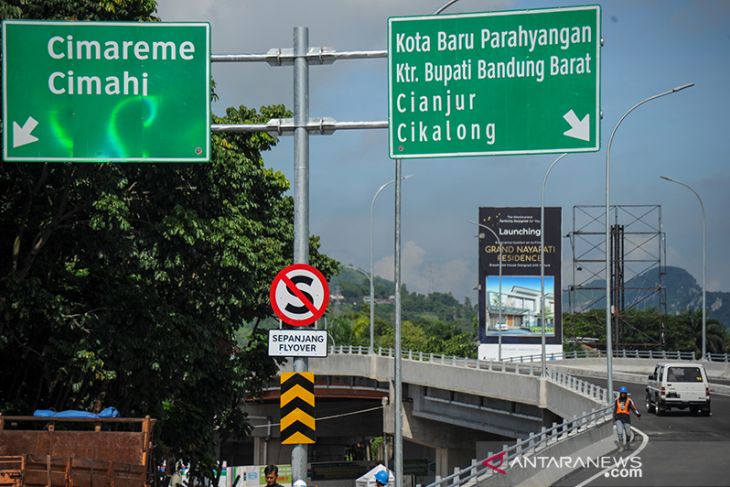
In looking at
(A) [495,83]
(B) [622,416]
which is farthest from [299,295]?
(B) [622,416]

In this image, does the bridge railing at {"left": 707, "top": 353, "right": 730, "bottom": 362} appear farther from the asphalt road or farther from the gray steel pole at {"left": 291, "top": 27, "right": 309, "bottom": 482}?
the gray steel pole at {"left": 291, "top": 27, "right": 309, "bottom": 482}

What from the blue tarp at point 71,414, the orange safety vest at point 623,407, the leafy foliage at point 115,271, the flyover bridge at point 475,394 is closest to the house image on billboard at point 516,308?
the flyover bridge at point 475,394

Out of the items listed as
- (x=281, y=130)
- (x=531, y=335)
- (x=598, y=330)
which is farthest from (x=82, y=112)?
(x=598, y=330)

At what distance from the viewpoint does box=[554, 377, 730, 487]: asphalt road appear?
22.8m

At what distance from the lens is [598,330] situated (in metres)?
142

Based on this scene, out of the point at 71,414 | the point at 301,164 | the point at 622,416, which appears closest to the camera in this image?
the point at 301,164

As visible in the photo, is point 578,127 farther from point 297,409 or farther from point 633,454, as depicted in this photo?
point 633,454

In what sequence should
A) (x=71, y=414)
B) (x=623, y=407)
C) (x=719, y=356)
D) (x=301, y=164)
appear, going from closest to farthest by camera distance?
(x=301, y=164), (x=71, y=414), (x=623, y=407), (x=719, y=356)

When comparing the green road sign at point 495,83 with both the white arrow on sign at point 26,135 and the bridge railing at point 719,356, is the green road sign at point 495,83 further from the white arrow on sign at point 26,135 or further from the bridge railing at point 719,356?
the bridge railing at point 719,356

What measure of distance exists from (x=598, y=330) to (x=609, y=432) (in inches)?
4370

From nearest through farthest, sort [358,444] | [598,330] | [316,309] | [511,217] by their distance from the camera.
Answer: [316,309] < [511,217] < [358,444] < [598,330]

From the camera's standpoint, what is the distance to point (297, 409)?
1397 centimetres

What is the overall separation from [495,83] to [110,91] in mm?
4827

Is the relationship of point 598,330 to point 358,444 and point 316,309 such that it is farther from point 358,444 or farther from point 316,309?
point 316,309
